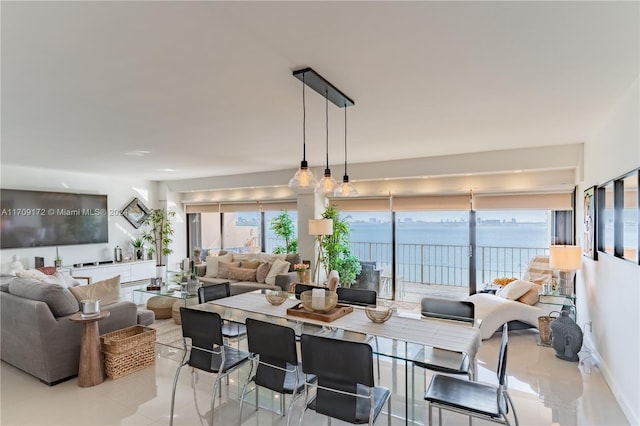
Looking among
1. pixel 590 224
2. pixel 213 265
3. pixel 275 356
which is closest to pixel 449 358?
pixel 275 356

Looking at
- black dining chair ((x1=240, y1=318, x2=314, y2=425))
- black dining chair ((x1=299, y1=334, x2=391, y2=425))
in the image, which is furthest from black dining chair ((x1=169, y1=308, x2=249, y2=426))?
black dining chair ((x1=299, y1=334, x2=391, y2=425))

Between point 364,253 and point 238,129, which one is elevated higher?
point 238,129

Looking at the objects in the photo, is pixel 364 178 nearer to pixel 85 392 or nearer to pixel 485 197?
pixel 485 197

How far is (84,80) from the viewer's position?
2.44 meters

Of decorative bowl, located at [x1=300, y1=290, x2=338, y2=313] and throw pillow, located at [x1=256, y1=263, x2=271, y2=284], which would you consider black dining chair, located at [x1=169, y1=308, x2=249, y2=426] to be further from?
throw pillow, located at [x1=256, y1=263, x2=271, y2=284]

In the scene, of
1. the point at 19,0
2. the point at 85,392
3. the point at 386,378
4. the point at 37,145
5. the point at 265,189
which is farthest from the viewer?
the point at 265,189

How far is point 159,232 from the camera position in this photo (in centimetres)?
856

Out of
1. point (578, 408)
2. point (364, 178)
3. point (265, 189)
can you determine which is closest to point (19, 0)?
point (578, 408)

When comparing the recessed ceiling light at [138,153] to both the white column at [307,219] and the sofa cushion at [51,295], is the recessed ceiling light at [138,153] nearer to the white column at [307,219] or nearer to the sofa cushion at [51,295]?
the sofa cushion at [51,295]

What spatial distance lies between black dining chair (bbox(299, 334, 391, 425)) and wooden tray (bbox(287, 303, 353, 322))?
677mm

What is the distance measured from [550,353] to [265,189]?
5.93 m

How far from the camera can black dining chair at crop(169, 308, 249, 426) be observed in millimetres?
2387

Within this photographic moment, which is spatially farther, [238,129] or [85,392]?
[238,129]

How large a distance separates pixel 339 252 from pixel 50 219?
560 centimetres
